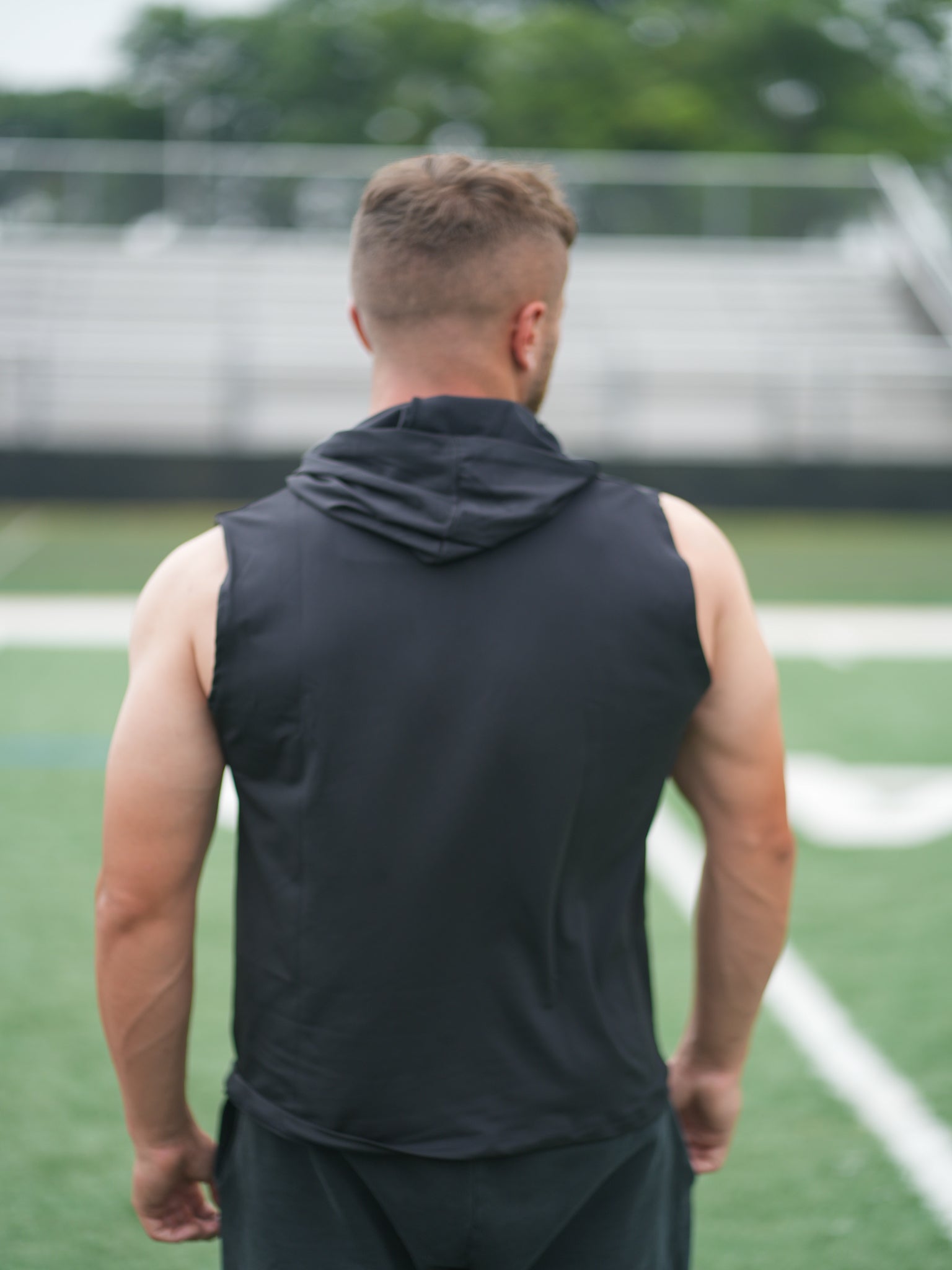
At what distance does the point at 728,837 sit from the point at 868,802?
14.1ft

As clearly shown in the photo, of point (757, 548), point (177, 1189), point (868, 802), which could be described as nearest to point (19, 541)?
point (757, 548)

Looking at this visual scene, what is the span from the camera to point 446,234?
140 cm

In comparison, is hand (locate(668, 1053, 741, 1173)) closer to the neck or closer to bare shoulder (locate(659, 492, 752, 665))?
bare shoulder (locate(659, 492, 752, 665))

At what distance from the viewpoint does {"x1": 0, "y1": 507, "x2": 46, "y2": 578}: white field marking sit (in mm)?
11352

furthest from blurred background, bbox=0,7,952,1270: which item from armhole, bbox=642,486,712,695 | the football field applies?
armhole, bbox=642,486,712,695

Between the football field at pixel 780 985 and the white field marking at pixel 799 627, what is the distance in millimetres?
45

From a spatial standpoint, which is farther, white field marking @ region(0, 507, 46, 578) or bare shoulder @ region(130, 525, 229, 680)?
white field marking @ region(0, 507, 46, 578)

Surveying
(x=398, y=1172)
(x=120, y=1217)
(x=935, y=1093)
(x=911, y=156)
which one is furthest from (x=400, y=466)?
(x=911, y=156)

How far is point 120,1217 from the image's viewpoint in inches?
114

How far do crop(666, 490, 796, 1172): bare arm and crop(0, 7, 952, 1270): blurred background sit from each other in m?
0.38

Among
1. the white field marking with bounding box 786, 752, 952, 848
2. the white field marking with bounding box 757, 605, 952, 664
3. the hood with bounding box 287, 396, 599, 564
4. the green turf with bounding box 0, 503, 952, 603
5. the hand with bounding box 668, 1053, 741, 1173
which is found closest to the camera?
the hood with bounding box 287, 396, 599, 564

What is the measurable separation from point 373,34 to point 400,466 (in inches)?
1958

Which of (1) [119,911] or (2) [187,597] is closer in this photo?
(2) [187,597]

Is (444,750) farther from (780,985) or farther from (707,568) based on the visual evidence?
(780,985)
